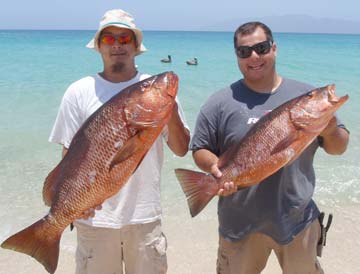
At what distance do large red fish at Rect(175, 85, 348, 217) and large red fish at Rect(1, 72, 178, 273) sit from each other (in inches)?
22.2

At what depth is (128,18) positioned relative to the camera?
3398 millimetres

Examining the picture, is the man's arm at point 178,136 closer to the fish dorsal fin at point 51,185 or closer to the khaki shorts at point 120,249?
the khaki shorts at point 120,249

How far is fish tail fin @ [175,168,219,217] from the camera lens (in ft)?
9.84

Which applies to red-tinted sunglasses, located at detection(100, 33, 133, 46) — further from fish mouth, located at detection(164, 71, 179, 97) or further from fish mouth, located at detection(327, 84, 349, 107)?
fish mouth, located at detection(327, 84, 349, 107)

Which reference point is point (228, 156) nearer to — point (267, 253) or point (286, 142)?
point (286, 142)

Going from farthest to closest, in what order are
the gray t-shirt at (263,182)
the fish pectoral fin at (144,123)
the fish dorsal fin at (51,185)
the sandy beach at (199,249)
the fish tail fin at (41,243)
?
the sandy beach at (199,249)
the gray t-shirt at (263,182)
the fish dorsal fin at (51,185)
the fish tail fin at (41,243)
the fish pectoral fin at (144,123)

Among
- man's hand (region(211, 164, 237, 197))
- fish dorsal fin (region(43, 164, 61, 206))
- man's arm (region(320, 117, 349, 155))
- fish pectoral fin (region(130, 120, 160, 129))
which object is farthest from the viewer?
man's arm (region(320, 117, 349, 155))

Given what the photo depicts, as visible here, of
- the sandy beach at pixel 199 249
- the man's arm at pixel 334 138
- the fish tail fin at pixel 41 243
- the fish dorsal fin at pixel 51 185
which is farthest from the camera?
the sandy beach at pixel 199 249

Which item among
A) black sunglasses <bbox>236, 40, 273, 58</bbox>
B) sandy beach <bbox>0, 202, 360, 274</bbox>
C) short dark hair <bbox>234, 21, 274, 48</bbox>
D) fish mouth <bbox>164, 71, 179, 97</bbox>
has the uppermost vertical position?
short dark hair <bbox>234, 21, 274, 48</bbox>

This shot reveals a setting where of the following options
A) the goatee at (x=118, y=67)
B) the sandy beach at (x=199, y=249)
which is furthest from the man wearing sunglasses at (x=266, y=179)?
the sandy beach at (x=199, y=249)

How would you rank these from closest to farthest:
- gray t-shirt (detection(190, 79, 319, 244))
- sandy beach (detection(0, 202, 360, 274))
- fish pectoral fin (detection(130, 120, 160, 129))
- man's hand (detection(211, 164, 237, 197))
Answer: fish pectoral fin (detection(130, 120, 160, 129)) → man's hand (detection(211, 164, 237, 197)) → gray t-shirt (detection(190, 79, 319, 244)) → sandy beach (detection(0, 202, 360, 274))

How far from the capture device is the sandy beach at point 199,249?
4961 mm

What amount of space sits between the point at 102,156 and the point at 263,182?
1225 millimetres

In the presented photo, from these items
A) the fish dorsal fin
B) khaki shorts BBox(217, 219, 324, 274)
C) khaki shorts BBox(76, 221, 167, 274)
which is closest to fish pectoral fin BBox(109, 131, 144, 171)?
the fish dorsal fin
